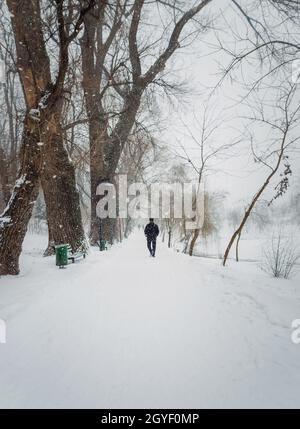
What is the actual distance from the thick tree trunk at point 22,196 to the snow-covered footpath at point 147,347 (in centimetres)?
90

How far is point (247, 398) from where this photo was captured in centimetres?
211

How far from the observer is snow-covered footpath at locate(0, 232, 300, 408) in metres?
2.16

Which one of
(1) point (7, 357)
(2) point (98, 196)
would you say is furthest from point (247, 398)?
(2) point (98, 196)

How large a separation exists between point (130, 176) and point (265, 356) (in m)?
23.5

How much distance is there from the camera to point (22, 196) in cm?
558

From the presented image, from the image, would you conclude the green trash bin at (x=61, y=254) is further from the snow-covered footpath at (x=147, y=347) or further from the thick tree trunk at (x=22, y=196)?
the snow-covered footpath at (x=147, y=347)

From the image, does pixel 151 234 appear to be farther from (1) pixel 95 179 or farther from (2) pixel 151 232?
(1) pixel 95 179

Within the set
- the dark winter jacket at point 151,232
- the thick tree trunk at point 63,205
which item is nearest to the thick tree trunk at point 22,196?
the thick tree trunk at point 63,205

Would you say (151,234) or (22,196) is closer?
(22,196)

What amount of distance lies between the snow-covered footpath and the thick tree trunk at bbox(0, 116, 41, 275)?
35.3 inches

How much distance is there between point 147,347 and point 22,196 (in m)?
4.24

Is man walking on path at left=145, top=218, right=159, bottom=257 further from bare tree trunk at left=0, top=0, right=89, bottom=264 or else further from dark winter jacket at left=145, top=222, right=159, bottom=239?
bare tree trunk at left=0, top=0, right=89, bottom=264

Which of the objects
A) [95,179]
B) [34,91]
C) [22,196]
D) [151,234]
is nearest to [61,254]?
[22,196]
